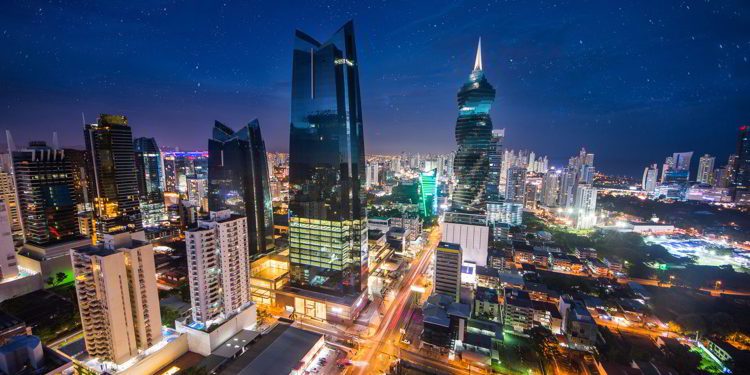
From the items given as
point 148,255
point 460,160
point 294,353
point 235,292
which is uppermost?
point 460,160

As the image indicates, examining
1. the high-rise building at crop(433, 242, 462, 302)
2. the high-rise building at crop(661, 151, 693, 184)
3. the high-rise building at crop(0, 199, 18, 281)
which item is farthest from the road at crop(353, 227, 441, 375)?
the high-rise building at crop(661, 151, 693, 184)

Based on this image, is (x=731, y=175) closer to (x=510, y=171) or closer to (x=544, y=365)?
(x=510, y=171)

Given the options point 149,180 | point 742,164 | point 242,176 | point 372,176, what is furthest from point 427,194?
point 742,164

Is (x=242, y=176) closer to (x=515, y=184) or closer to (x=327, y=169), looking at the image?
(x=327, y=169)

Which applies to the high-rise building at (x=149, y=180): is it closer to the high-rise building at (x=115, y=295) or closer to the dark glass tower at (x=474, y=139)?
the high-rise building at (x=115, y=295)

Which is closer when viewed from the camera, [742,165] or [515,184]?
[742,165]

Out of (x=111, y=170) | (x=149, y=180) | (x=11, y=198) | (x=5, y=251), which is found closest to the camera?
(x=5, y=251)

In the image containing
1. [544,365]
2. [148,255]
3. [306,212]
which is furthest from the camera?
[306,212]

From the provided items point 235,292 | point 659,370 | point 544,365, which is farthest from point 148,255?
point 659,370
